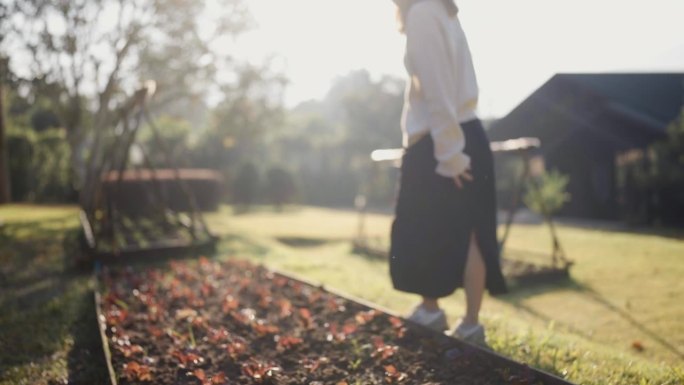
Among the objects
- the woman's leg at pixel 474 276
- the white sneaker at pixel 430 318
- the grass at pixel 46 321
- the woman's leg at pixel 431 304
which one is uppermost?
the woman's leg at pixel 474 276

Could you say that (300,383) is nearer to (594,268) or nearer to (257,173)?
(594,268)

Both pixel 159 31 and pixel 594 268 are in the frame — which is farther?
pixel 159 31

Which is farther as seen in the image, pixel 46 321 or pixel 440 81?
pixel 46 321

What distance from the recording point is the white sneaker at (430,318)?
305 centimetres

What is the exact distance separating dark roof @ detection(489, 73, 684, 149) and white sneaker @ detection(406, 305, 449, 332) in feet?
30.1

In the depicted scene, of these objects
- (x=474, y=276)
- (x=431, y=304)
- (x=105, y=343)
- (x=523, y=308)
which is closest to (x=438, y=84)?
(x=474, y=276)

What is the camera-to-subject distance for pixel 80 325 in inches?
145

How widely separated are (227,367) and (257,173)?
2099cm

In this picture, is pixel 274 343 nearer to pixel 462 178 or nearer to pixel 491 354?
pixel 491 354

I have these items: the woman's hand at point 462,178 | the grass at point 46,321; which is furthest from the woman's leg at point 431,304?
the grass at point 46,321

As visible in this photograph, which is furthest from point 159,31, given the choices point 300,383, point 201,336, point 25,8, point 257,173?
point 300,383

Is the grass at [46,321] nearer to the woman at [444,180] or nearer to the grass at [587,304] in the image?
the woman at [444,180]

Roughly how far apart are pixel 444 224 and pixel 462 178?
10.2 inches

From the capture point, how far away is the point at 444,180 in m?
2.88
